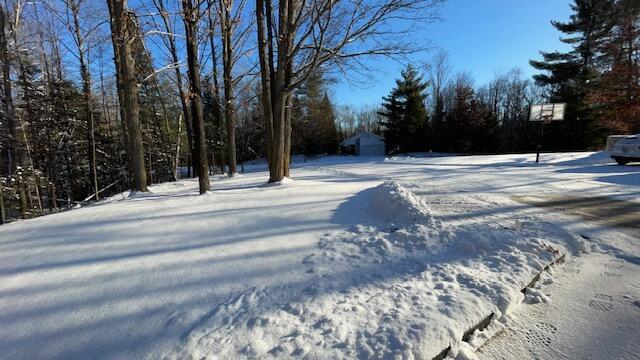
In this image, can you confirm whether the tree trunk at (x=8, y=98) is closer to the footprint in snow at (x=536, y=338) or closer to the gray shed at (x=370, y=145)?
the footprint in snow at (x=536, y=338)

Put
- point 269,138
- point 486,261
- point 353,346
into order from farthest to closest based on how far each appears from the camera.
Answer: point 269,138, point 486,261, point 353,346

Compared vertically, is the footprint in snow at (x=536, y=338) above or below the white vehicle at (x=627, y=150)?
below

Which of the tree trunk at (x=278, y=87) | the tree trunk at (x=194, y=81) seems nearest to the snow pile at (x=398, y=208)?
the tree trunk at (x=278, y=87)

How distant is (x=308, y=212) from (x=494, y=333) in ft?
10.6

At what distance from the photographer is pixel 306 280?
3248 mm

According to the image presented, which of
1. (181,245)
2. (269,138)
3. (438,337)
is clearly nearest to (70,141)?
(269,138)

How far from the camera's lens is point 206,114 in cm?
3484

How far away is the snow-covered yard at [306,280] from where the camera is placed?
2430mm

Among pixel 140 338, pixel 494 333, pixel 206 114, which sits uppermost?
pixel 206 114

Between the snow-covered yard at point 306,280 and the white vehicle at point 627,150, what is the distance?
Result: 10497 mm

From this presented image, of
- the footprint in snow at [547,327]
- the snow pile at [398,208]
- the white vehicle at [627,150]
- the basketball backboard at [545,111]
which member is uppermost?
the basketball backboard at [545,111]

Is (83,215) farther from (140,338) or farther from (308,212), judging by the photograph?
(140,338)

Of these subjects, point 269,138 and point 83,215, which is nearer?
point 83,215

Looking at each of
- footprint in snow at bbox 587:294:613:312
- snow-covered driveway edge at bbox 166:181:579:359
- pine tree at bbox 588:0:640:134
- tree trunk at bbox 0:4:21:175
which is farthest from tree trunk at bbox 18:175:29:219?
pine tree at bbox 588:0:640:134
